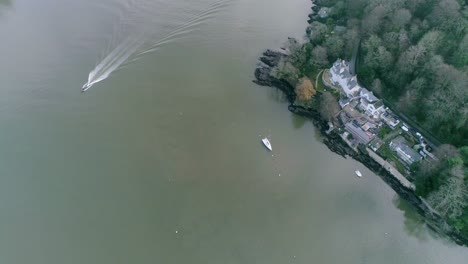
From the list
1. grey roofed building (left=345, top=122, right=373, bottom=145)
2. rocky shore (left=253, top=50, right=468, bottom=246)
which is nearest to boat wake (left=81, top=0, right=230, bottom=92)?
rocky shore (left=253, top=50, right=468, bottom=246)

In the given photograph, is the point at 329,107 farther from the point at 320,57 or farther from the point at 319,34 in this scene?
the point at 319,34

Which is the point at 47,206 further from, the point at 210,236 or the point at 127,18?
the point at 127,18

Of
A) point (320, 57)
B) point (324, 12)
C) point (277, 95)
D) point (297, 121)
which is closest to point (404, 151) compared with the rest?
point (297, 121)

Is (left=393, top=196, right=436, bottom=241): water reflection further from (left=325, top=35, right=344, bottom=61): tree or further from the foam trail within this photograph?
the foam trail

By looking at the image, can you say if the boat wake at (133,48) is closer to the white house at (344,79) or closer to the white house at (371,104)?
the white house at (344,79)

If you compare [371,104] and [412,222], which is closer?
[412,222]

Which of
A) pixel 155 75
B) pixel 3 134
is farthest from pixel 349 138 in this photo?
pixel 3 134
